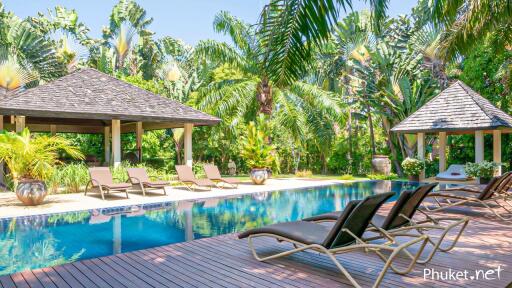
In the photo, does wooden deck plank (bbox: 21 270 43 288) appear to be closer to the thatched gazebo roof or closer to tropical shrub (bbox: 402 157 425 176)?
the thatched gazebo roof

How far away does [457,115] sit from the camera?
53.9ft

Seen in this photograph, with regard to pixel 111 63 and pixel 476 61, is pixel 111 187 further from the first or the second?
pixel 111 63

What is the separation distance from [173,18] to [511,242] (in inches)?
1512

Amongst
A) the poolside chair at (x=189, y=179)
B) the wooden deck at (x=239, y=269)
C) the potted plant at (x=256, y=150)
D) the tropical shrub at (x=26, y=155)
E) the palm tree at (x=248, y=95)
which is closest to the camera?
the wooden deck at (x=239, y=269)

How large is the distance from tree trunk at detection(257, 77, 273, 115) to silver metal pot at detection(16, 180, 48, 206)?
11.3 meters

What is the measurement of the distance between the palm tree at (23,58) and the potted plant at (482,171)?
22406 mm

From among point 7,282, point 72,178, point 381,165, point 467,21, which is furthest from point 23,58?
point 467,21

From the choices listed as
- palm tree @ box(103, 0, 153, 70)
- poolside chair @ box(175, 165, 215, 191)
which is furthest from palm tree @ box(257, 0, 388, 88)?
palm tree @ box(103, 0, 153, 70)

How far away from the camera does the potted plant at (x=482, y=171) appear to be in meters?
14.6

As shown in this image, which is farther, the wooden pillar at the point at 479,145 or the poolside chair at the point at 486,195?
the wooden pillar at the point at 479,145

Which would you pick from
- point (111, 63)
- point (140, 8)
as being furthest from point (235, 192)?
point (140, 8)

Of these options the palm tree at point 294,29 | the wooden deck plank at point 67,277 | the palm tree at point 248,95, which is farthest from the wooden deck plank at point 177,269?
the palm tree at point 248,95

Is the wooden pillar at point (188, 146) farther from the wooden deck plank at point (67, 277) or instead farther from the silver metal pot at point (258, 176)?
the wooden deck plank at point (67, 277)

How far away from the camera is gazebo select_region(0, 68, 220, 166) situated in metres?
13.7
